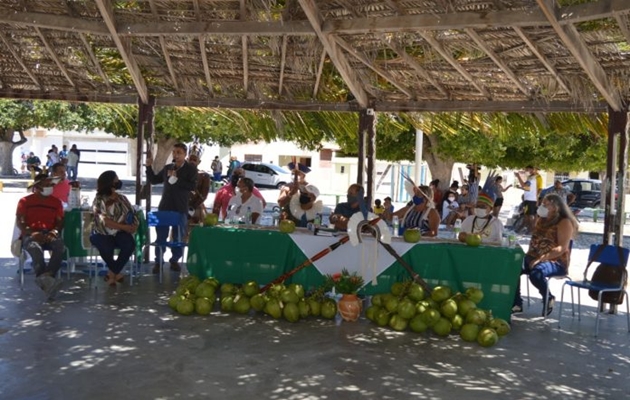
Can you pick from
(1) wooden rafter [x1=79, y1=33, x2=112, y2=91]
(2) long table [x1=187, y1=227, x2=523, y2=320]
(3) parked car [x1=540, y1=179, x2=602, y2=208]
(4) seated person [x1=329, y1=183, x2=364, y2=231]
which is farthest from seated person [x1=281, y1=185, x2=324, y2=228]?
(3) parked car [x1=540, y1=179, x2=602, y2=208]

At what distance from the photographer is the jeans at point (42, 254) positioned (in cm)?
805

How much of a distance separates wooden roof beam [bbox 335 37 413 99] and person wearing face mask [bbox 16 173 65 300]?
3627 mm

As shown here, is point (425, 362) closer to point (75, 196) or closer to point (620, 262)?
point (620, 262)

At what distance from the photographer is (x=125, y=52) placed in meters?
9.59

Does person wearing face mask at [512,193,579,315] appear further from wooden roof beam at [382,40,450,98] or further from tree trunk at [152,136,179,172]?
tree trunk at [152,136,179,172]

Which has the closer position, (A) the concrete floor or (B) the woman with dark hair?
(A) the concrete floor

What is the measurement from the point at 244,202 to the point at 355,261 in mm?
2678

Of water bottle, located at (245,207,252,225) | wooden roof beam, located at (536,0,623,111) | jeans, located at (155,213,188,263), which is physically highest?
wooden roof beam, located at (536,0,623,111)

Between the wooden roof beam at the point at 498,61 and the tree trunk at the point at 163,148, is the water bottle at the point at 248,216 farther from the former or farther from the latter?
the tree trunk at the point at 163,148

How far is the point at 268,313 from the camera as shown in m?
7.52

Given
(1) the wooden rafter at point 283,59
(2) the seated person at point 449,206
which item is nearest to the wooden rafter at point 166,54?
(1) the wooden rafter at point 283,59

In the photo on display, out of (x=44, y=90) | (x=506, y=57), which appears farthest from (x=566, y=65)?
(x=44, y=90)

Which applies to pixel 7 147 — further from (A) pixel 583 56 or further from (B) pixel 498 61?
(A) pixel 583 56

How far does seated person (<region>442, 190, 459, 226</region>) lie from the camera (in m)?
14.4
